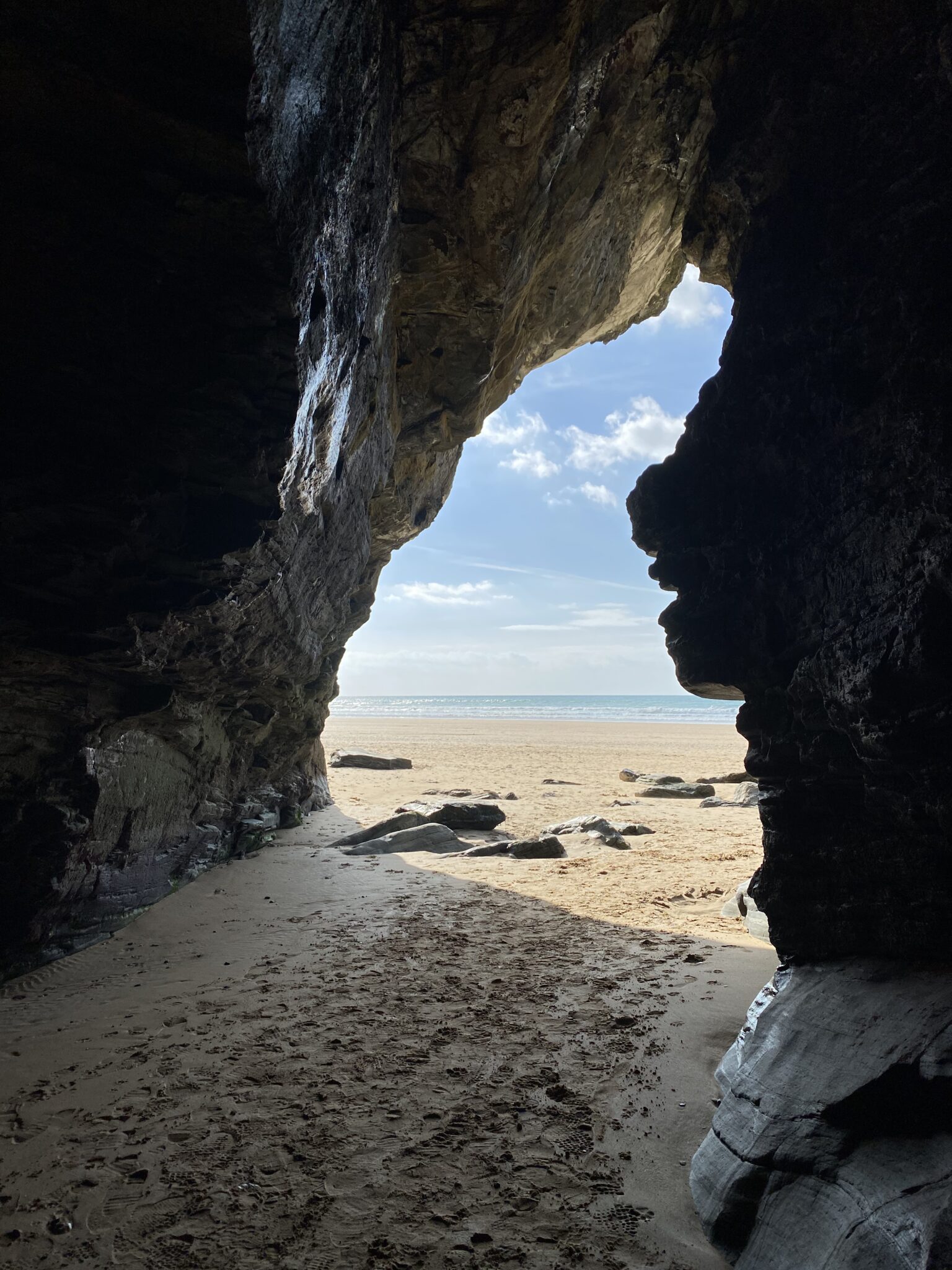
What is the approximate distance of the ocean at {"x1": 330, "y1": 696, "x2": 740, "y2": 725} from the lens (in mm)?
71375

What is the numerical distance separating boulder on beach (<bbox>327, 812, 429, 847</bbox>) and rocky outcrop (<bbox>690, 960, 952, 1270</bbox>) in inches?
316

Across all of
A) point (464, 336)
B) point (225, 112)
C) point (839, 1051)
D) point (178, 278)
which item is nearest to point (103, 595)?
point (178, 278)

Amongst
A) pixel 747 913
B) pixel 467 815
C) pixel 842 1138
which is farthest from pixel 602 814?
pixel 842 1138

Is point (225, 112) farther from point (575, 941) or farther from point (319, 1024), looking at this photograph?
point (575, 941)

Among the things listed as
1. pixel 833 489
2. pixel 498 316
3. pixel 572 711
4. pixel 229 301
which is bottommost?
pixel 572 711

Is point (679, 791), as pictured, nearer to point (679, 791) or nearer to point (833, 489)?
point (679, 791)

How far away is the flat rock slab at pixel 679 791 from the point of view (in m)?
16.6

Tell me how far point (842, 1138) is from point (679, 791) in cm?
1435

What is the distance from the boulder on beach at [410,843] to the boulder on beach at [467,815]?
81cm

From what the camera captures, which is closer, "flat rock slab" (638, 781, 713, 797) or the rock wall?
the rock wall

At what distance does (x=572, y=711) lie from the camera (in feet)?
285

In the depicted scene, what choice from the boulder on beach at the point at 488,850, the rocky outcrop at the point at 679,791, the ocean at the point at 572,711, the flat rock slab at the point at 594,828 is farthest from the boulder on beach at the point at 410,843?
the ocean at the point at 572,711

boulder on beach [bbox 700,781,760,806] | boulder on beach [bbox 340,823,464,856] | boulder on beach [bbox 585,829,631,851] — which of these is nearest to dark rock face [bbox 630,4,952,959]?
boulder on beach [bbox 585,829,631,851]

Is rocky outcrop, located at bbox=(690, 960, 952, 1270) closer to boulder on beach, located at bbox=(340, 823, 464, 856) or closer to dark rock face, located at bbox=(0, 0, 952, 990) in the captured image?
dark rock face, located at bbox=(0, 0, 952, 990)
